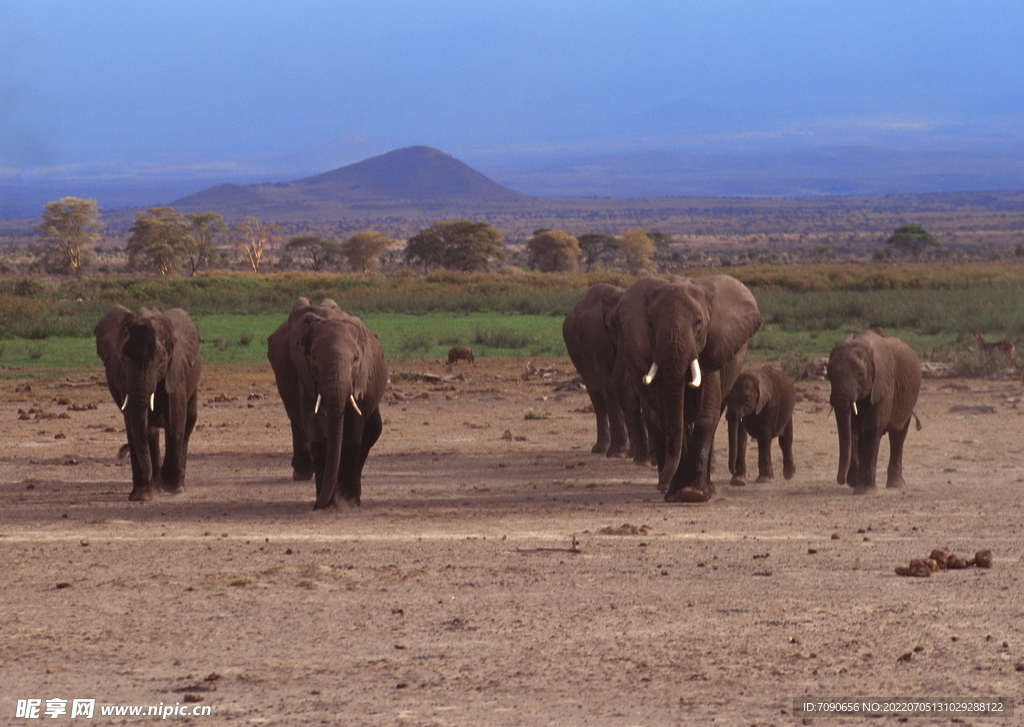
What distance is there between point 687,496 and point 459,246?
64.9 metres

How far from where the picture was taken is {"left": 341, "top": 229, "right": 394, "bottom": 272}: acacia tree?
81062mm

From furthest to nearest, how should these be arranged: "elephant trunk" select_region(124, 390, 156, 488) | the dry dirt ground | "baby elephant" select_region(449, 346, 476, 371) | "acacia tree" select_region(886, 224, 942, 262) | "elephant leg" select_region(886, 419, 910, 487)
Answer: "acacia tree" select_region(886, 224, 942, 262) → "baby elephant" select_region(449, 346, 476, 371) → "elephant leg" select_region(886, 419, 910, 487) → "elephant trunk" select_region(124, 390, 156, 488) → the dry dirt ground

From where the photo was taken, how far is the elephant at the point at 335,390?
1038 cm

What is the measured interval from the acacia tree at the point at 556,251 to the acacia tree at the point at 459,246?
263cm

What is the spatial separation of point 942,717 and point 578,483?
708 centimetres

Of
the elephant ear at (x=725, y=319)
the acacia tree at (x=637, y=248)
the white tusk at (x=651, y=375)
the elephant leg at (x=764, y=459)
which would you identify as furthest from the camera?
the acacia tree at (x=637, y=248)

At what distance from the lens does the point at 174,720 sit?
5445 mm

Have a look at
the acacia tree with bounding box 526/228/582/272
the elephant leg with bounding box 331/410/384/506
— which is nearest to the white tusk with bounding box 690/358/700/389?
the elephant leg with bounding box 331/410/384/506

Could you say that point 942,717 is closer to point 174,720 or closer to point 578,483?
point 174,720

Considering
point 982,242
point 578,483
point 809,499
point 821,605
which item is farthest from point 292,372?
point 982,242

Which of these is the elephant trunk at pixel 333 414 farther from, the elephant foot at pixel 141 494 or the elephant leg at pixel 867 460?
the elephant leg at pixel 867 460

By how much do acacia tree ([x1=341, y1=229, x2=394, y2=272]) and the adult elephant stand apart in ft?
219

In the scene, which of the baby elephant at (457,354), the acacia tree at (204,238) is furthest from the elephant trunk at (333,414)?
the acacia tree at (204,238)

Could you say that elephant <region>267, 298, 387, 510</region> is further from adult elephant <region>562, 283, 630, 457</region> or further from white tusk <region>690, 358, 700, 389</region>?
adult elephant <region>562, 283, 630, 457</region>
